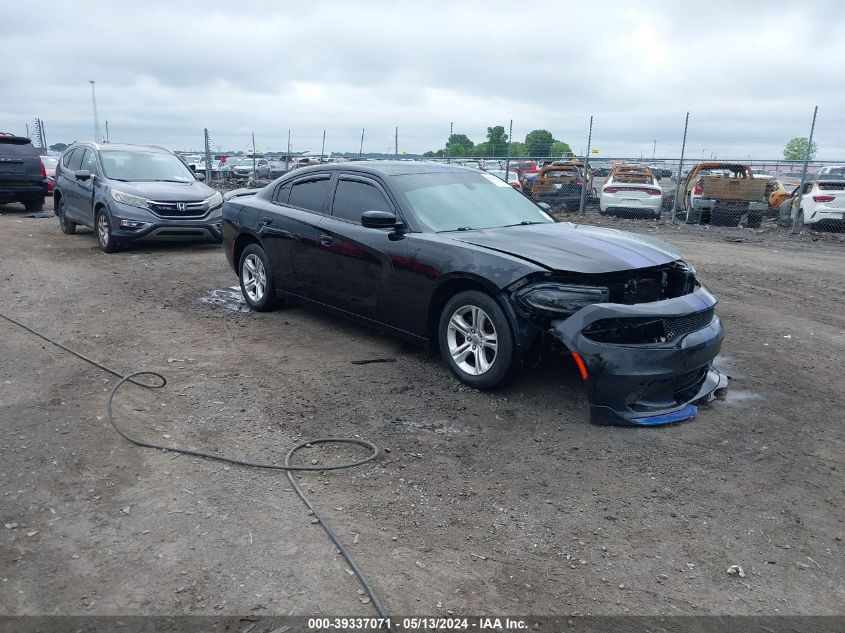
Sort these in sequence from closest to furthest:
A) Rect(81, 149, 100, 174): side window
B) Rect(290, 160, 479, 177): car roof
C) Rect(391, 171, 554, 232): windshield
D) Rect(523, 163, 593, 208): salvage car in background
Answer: Rect(391, 171, 554, 232): windshield
Rect(290, 160, 479, 177): car roof
Rect(81, 149, 100, 174): side window
Rect(523, 163, 593, 208): salvage car in background

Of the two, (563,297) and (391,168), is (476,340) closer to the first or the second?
(563,297)

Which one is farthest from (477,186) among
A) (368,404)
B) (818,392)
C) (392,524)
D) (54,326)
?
(54,326)

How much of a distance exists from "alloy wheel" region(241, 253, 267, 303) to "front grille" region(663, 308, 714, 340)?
4.17 metres

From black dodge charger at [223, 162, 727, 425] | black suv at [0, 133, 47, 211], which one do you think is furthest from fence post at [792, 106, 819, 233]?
black suv at [0, 133, 47, 211]

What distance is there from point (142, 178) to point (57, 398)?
7492 mm

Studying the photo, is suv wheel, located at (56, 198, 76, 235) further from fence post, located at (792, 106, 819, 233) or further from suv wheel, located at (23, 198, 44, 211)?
fence post, located at (792, 106, 819, 233)

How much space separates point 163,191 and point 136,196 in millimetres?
424

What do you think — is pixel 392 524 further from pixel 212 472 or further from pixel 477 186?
pixel 477 186

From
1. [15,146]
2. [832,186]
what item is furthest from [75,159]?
[832,186]

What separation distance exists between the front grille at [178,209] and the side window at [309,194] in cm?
484

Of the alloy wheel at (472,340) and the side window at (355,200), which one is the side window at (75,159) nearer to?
the side window at (355,200)

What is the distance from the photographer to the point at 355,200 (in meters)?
5.98

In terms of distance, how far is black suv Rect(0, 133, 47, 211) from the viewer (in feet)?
52.1

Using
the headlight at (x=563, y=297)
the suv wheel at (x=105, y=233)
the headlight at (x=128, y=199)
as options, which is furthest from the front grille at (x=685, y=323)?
the suv wheel at (x=105, y=233)
